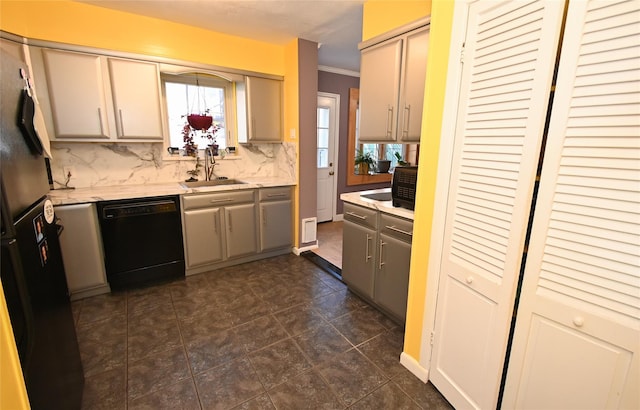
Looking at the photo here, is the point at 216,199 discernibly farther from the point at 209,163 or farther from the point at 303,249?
the point at 303,249

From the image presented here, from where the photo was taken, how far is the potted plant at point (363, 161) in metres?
5.12

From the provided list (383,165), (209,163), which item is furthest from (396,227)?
(383,165)

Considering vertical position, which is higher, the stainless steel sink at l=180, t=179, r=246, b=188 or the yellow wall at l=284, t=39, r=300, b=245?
the yellow wall at l=284, t=39, r=300, b=245

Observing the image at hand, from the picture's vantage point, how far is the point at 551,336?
1138 mm

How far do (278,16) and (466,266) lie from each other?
265cm

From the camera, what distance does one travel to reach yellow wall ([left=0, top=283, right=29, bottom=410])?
849mm

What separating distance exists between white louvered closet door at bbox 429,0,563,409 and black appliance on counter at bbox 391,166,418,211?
56cm

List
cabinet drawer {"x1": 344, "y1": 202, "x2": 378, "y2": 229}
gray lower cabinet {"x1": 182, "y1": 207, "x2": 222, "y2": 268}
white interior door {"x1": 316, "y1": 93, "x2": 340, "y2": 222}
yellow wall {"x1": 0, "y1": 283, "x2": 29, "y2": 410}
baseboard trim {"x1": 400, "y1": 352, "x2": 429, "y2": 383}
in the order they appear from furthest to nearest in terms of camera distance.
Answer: white interior door {"x1": 316, "y1": 93, "x2": 340, "y2": 222} → gray lower cabinet {"x1": 182, "y1": 207, "x2": 222, "y2": 268} → cabinet drawer {"x1": 344, "y1": 202, "x2": 378, "y2": 229} → baseboard trim {"x1": 400, "y1": 352, "x2": 429, "y2": 383} → yellow wall {"x1": 0, "y1": 283, "x2": 29, "y2": 410}

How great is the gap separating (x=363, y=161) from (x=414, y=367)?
3759 millimetres

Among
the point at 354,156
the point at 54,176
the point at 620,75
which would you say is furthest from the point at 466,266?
the point at 354,156

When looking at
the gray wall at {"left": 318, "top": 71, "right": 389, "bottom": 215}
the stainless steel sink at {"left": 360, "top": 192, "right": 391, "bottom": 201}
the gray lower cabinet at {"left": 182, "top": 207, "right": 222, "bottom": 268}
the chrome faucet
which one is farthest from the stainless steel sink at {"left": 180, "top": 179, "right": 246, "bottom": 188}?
the gray wall at {"left": 318, "top": 71, "right": 389, "bottom": 215}

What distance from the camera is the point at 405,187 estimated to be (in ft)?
6.86

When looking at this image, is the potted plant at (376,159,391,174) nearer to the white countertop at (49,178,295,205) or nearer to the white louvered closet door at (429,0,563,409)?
the white countertop at (49,178,295,205)

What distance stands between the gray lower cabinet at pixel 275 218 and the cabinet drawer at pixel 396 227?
5.16ft
